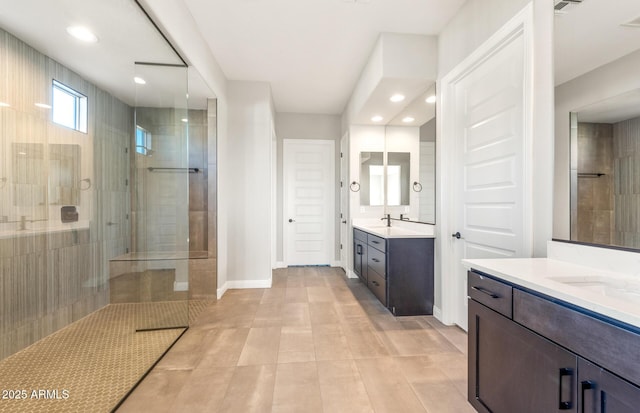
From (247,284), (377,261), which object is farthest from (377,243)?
(247,284)

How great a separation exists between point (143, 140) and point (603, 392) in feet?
11.4

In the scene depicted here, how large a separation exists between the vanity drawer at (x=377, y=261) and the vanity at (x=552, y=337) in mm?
1429

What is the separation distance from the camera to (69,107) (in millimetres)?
2602

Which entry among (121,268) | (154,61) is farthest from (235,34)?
(121,268)

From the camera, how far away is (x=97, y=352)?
2129 millimetres

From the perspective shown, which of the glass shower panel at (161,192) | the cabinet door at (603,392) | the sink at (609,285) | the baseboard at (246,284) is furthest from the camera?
the baseboard at (246,284)

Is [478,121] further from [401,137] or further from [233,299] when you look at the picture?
[233,299]

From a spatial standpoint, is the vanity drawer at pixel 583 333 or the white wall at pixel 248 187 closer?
the vanity drawer at pixel 583 333

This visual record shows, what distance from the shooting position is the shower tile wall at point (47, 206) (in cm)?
201

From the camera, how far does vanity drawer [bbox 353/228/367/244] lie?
12.0 feet

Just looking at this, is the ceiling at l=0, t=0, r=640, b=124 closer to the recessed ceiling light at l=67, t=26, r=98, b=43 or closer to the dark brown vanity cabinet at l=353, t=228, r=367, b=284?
the recessed ceiling light at l=67, t=26, r=98, b=43

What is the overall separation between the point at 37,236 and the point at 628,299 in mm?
3764

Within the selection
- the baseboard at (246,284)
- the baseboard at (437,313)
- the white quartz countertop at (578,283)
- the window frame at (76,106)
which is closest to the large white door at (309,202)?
the baseboard at (246,284)

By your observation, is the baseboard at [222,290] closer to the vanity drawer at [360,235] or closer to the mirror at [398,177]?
the vanity drawer at [360,235]
